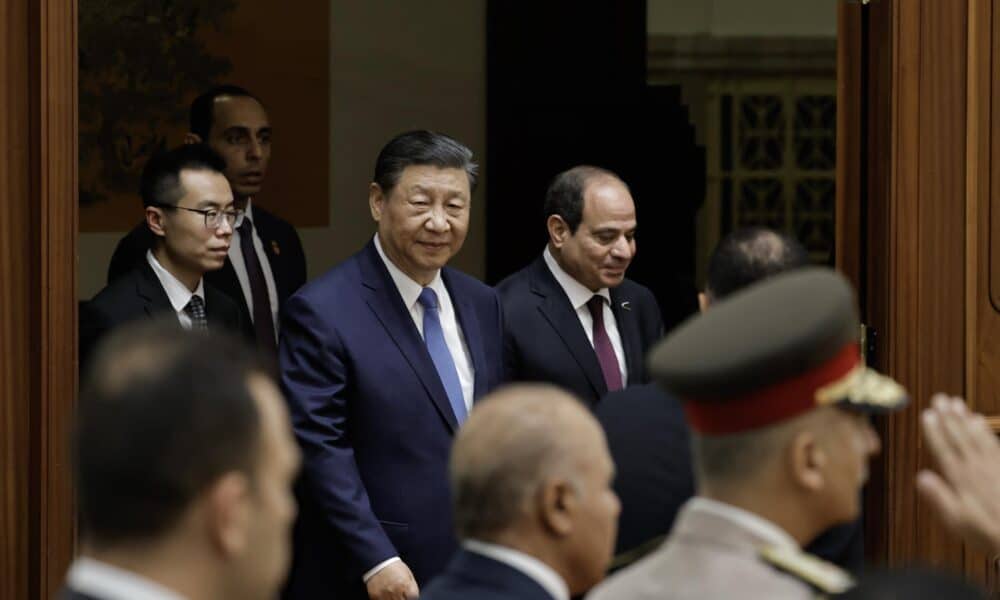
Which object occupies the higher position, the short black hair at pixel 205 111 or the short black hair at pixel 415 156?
the short black hair at pixel 205 111

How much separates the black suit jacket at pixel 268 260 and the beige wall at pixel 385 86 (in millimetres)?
1751

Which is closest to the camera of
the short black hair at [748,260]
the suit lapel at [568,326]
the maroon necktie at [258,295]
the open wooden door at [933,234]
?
the short black hair at [748,260]

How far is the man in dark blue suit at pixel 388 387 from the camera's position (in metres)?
4.24

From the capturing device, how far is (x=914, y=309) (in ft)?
15.3

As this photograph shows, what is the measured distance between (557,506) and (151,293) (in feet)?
9.08

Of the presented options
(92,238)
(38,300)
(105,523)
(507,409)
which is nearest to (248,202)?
(92,238)

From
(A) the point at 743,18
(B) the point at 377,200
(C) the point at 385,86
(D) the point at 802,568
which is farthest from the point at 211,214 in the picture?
(A) the point at 743,18

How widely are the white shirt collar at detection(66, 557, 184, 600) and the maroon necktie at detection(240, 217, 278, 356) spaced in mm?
3830

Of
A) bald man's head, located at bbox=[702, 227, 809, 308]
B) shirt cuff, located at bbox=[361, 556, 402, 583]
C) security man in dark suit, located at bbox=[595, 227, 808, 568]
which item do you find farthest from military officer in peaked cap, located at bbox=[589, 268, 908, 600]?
shirt cuff, located at bbox=[361, 556, 402, 583]

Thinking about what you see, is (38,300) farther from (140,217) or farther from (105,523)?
(140,217)

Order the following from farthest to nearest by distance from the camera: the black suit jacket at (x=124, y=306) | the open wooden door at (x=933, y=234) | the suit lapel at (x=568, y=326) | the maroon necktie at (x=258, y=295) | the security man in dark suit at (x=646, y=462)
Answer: the maroon necktie at (x=258, y=295)
the suit lapel at (x=568, y=326)
the black suit jacket at (x=124, y=306)
the open wooden door at (x=933, y=234)
the security man in dark suit at (x=646, y=462)

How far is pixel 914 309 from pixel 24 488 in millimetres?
2253

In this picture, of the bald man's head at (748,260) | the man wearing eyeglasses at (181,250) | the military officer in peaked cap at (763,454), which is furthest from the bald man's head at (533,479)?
the man wearing eyeglasses at (181,250)

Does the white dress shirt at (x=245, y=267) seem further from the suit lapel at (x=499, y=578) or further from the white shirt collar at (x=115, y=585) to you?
the white shirt collar at (x=115, y=585)
